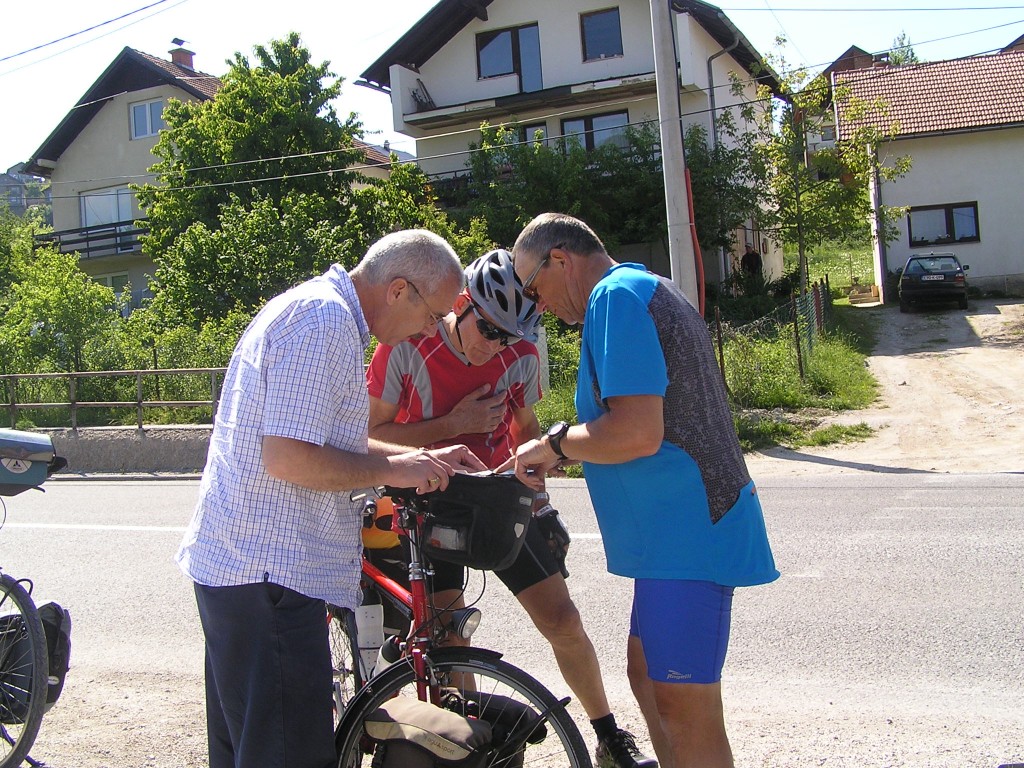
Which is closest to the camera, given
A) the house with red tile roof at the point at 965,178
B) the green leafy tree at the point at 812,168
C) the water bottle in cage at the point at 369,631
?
the water bottle in cage at the point at 369,631

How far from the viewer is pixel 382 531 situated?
3574 mm

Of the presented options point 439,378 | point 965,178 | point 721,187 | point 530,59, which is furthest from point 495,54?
point 439,378

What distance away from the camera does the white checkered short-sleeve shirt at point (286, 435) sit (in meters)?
2.53

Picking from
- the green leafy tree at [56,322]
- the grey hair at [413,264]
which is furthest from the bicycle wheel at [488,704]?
the green leafy tree at [56,322]

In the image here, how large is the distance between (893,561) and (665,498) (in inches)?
184

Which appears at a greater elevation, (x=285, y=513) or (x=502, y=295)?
(x=502, y=295)

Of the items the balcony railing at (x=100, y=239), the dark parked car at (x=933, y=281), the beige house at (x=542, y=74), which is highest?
the beige house at (x=542, y=74)

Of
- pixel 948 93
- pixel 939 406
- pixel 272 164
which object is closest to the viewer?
pixel 939 406

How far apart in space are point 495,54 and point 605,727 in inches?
1171

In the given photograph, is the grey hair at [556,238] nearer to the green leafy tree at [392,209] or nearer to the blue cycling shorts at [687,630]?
the blue cycling shorts at [687,630]

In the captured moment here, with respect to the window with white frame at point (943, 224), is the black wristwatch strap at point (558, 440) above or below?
below

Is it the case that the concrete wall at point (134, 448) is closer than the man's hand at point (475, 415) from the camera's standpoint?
No

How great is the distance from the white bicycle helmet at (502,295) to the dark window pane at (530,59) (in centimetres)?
2806

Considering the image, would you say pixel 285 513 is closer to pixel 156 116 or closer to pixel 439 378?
pixel 439 378
